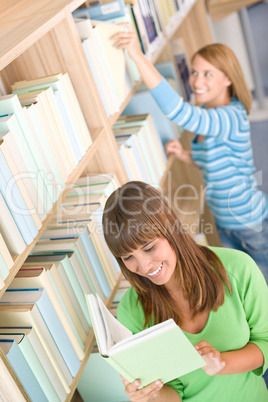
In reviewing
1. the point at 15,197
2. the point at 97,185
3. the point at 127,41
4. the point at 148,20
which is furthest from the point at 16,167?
the point at 148,20

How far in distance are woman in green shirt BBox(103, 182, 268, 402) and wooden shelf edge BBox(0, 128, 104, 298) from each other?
17 cm

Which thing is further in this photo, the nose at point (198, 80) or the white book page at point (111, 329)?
the nose at point (198, 80)

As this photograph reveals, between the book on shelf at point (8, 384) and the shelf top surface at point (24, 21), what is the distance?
68 cm

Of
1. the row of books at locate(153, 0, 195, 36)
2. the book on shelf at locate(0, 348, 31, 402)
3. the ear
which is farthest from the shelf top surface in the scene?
the row of books at locate(153, 0, 195, 36)

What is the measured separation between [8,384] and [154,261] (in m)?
0.48

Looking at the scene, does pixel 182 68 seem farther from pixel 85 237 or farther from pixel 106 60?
pixel 85 237

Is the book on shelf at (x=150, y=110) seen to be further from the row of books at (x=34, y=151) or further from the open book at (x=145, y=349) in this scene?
the open book at (x=145, y=349)

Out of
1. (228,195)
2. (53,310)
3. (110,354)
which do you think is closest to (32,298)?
(53,310)

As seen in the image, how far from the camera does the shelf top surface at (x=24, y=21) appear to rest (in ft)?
4.04

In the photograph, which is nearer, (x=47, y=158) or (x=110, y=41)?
(x=47, y=158)

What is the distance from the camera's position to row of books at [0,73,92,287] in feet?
3.93

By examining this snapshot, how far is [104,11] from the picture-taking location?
1970mm

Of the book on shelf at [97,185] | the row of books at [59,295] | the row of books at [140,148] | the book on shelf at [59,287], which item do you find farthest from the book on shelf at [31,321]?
the row of books at [140,148]

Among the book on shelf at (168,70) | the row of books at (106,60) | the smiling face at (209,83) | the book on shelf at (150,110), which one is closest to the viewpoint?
the row of books at (106,60)
